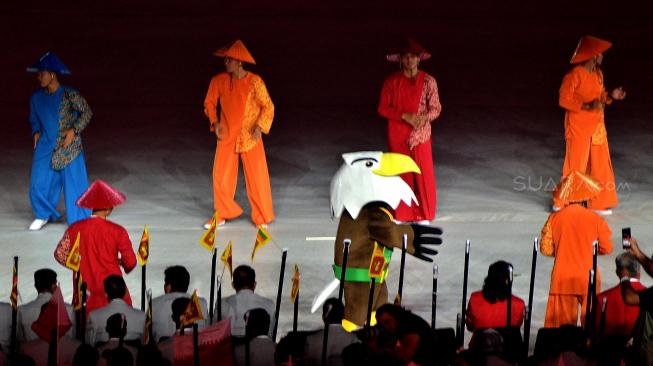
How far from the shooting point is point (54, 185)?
10.0 m

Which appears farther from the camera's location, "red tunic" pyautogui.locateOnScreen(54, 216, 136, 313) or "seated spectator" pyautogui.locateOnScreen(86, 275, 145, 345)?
"red tunic" pyautogui.locateOnScreen(54, 216, 136, 313)

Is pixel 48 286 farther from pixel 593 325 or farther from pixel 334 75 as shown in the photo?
pixel 334 75

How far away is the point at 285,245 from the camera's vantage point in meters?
9.44

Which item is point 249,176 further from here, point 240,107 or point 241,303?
point 241,303

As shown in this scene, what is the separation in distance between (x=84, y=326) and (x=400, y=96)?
442cm

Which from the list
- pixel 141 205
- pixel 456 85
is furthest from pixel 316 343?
pixel 456 85

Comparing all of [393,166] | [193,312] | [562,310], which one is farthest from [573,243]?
[193,312]

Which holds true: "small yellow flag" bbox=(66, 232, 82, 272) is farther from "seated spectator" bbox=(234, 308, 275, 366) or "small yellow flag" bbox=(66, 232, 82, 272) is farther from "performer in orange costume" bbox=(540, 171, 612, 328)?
"performer in orange costume" bbox=(540, 171, 612, 328)

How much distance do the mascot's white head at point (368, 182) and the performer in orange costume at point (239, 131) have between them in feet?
9.39

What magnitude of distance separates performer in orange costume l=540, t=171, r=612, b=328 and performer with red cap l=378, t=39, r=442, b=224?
287 centimetres

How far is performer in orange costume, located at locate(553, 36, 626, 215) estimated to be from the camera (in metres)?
10.0

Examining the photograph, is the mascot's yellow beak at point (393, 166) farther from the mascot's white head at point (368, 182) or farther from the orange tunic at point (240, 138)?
the orange tunic at point (240, 138)

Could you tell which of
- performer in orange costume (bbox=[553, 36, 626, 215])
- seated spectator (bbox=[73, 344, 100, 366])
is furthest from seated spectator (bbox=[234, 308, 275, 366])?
performer in orange costume (bbox=[553, 36, 626, 215])

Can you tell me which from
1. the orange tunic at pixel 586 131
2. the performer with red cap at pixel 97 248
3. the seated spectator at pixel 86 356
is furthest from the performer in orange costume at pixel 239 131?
the seated spectator at pixel 86 356
